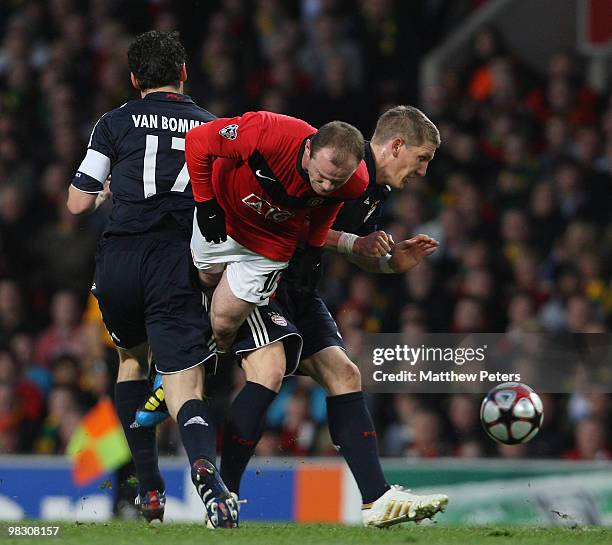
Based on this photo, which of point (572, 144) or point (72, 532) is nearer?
point (72, 532)

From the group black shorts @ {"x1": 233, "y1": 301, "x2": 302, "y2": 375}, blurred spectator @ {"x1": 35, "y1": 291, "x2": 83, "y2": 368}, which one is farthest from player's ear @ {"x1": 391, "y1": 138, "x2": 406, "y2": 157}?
blurred spectator @ {"x1": 35, "y1": 291, "x2": 83, "y2": 368}

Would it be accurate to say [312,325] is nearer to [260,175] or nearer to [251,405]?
[251,405]

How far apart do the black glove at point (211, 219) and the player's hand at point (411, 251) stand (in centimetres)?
80

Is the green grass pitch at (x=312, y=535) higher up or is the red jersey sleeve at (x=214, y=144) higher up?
the red jersey sleeve at (x=214, y=144)

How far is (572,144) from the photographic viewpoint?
853 cm

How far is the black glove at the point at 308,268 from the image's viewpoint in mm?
4952

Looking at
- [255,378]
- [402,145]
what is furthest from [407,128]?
[255,378]

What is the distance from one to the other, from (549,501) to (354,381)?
1915mm

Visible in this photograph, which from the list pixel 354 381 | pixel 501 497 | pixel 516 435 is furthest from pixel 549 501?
pixel 354 381

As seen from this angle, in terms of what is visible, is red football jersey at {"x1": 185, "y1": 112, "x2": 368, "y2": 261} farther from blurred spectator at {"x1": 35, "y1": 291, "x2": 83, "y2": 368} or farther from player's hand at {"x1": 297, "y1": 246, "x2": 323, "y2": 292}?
blurred spectator at {"x1": 35, "y1": 291, "x2": 83, "y2": 368}

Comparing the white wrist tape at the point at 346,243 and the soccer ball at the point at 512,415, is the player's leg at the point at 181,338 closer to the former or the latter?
the white wrist tape at the point at 346,243

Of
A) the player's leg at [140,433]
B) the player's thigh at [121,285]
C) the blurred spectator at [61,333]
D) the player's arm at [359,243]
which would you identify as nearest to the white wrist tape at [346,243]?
the player's arm at [359,243]

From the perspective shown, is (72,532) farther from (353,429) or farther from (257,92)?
(257,92)

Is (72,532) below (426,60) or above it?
below
